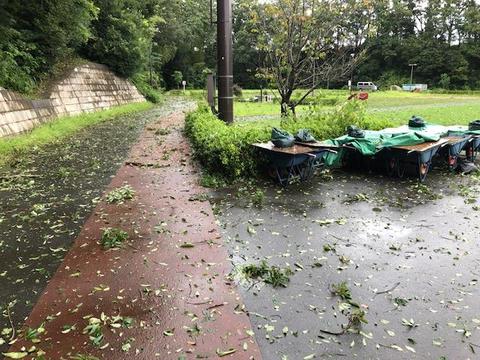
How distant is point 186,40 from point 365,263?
156ft

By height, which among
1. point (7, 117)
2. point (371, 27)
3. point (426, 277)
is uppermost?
point (371, 27)

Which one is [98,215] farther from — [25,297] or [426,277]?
[426,277]

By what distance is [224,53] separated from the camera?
917cm

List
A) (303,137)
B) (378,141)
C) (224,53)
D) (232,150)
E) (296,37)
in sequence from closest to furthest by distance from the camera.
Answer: (232,150) < (303,137) < (378,141) < (224,53) < (296,37)

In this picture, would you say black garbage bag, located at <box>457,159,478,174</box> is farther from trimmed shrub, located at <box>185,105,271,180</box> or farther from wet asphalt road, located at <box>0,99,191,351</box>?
wet asphalt road, located at <box>0,99,191,351</box>

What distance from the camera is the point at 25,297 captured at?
3.26 meters

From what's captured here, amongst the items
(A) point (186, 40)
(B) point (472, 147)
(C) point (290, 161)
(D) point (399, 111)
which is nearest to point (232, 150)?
(C) point (290, 161)

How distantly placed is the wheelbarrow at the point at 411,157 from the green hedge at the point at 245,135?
5.29ft

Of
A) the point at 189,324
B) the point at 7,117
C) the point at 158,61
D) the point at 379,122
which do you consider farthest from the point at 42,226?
the point at 158,61

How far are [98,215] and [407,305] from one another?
3.74 meters

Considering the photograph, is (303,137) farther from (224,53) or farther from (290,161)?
(224,53)

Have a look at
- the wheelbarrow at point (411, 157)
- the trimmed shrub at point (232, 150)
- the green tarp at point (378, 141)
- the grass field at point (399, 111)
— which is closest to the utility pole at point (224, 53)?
the grass field at point (399, 111)

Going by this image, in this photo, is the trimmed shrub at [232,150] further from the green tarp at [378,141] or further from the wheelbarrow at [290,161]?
the green tarp at [378,141]

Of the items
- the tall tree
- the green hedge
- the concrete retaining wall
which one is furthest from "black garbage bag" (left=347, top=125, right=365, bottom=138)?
the concrete retaining wall
